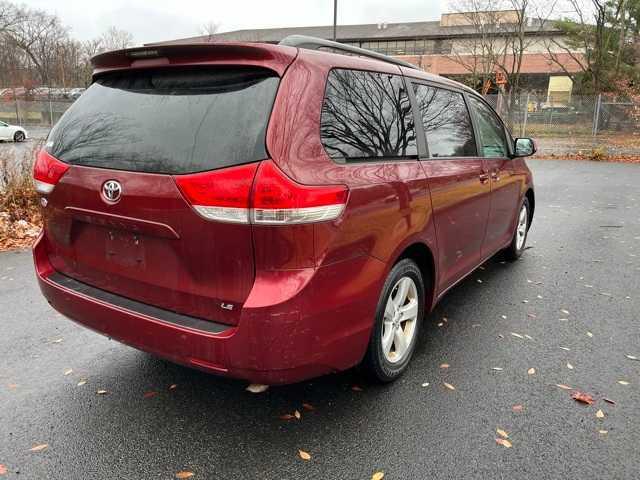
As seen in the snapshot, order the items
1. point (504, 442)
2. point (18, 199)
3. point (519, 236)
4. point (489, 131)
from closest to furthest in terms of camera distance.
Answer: point (504, 442)
point (489, 131)
point (519, 236)
point (18, 199)

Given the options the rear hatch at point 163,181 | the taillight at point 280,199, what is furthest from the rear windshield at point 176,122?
the taillight at point 280,199

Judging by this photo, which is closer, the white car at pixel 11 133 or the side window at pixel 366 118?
the side window at pixel 366 118

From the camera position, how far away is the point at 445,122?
11.7 ft

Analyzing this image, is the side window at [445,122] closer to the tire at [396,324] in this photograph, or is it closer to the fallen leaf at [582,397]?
the tire at [396,324]

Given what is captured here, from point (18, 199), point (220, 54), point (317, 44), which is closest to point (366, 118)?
point (317, 44)

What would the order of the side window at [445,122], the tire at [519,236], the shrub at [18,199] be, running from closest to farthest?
the side window at [445,122] < the tire at [519,236] < the shrub at [18,199]

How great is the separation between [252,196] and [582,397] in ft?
7.33

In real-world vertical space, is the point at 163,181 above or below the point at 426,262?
above

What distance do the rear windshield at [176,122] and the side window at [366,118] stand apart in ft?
1.13

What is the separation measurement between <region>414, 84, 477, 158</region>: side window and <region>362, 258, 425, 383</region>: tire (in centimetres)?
84

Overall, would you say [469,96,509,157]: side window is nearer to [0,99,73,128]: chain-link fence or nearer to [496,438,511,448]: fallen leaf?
[496,438,511,448]: fallen leaf

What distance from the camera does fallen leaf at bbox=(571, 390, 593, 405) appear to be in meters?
2.84

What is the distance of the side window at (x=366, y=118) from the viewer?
7.82 feet

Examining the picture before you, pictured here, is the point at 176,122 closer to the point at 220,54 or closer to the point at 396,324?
the point at 220,54
